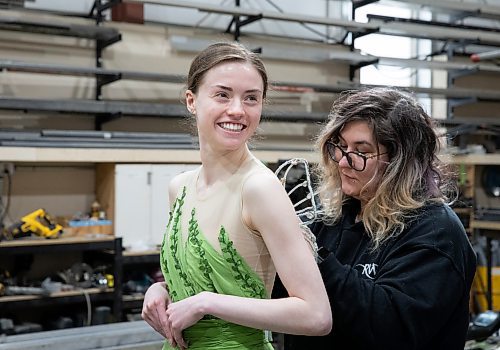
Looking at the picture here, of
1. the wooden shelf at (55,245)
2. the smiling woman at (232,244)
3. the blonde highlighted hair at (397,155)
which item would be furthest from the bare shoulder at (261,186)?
the wooden shelf at (55,245)

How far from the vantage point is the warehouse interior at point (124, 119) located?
3938mm

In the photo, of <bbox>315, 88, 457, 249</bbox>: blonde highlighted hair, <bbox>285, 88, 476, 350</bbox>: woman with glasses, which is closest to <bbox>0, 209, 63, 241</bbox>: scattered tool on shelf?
<bbox>285, 88, 476, 350</bbox>: woman with glasses

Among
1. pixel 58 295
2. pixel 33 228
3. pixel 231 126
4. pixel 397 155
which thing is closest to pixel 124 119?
pixel 33 228

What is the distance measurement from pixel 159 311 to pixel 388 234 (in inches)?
20.1

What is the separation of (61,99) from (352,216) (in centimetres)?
334

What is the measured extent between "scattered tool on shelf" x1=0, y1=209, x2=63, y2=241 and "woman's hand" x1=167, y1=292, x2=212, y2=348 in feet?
9.33

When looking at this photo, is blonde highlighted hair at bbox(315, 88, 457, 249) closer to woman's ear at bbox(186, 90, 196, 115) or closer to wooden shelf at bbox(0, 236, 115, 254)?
woman's ear at bbox(186, 90, 196, 115)


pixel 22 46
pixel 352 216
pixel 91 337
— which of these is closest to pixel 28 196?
pixel 22 46

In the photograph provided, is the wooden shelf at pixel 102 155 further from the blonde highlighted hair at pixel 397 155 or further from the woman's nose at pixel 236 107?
the woman's nose at pixel 236 107

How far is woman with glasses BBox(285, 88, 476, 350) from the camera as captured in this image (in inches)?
51.0

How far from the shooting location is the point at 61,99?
14.6ft

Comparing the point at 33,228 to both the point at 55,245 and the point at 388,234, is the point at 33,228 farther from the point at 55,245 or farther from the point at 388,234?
the point at 388,234

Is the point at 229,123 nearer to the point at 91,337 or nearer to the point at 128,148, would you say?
the point at 91,337

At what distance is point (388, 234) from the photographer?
4.63 feet
